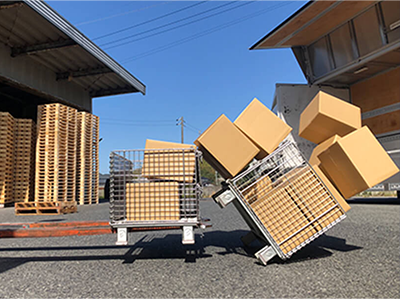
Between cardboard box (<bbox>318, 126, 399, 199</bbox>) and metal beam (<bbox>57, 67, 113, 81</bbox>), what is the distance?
12.6 m

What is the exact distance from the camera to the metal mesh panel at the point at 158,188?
330 cm

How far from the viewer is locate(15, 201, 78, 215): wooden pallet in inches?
373

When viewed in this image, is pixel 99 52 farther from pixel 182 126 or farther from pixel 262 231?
pixel 182 126

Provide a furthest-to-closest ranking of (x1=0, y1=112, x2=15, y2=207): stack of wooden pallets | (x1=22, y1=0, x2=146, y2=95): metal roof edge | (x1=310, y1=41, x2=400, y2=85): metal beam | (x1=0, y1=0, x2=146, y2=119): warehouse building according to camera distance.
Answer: (x1=0, y1=112, x2=15, y2=207): stack of wooden pallets
(x1=0, y1=0, x2=146, y2=119): warehouse building
(x1=22, y1=0, x2=146, y2=95): metal roof edge
(x1=310, y1=41, x2=400, y2=85): metal beam

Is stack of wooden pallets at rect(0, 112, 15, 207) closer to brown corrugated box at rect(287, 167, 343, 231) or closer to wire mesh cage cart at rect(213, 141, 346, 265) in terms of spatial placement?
wire mesh cage cart at rect(213, 141, 346, 265)

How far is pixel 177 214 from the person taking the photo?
3279 mm

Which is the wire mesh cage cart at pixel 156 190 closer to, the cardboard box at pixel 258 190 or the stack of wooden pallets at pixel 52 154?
the cardboard box at pixel 258 190

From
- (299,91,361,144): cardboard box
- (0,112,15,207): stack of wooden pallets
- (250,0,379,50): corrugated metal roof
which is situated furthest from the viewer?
(0,112,15,207): stack of wooden pallets

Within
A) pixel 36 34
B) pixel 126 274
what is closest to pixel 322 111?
pixel 126 274

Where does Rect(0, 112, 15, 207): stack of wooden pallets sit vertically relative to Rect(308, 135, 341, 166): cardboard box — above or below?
above

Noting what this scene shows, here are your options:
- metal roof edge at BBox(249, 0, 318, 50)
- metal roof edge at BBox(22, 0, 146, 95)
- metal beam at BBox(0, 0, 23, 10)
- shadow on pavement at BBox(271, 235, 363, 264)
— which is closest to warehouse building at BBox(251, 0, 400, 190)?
metal roof edge at BBox(249, 0, 318, 50)

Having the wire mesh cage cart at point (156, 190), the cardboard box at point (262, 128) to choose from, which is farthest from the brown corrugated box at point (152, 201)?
the cardboard box at point (262, 128)

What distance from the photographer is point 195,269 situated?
3.27 meters

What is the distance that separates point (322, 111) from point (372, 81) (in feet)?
27.5
